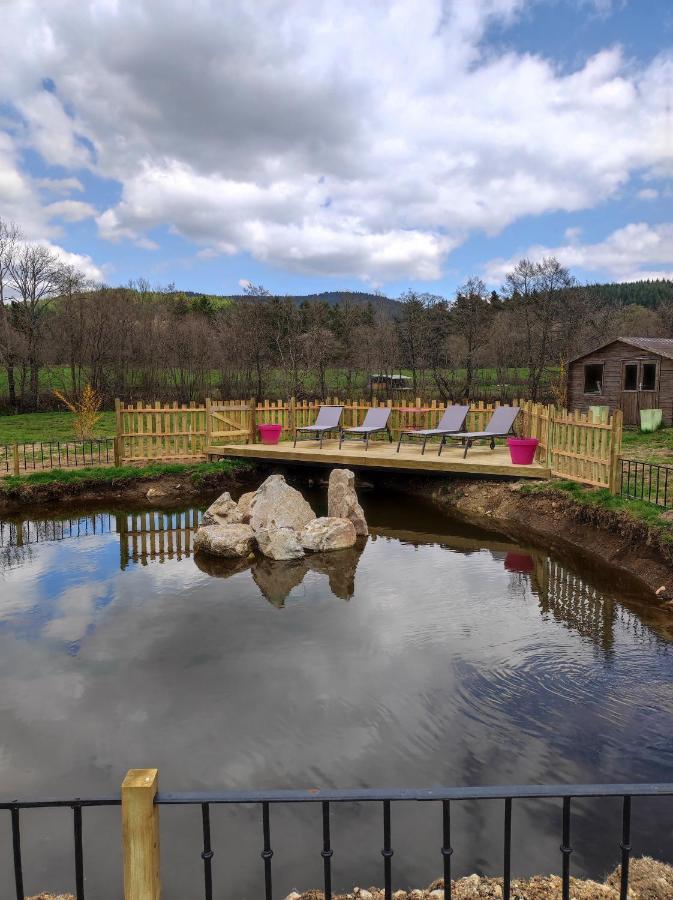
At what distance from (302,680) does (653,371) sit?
65.8 feet

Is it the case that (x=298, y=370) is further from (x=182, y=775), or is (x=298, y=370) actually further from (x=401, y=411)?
(x=182, y=775)

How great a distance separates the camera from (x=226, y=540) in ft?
29.6

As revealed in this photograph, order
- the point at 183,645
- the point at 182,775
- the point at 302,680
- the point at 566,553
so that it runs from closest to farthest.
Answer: the point at 182,775 → the point at 302,680 → the point at 183,645 → the point at 566,553

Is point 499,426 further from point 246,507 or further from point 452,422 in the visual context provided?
point 246,507

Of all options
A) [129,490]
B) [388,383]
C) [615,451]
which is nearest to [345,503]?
[615,451]

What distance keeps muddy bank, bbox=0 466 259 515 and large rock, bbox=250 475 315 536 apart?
3.33 meters

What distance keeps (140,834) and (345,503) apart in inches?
325

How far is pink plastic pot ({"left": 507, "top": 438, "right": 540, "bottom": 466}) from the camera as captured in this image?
1136 cm

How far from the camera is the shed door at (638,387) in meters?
21.1

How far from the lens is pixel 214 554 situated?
909 centimetres

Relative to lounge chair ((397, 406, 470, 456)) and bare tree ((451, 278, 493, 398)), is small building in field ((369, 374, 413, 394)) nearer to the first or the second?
bare tree ((451, 278, 493, 398))

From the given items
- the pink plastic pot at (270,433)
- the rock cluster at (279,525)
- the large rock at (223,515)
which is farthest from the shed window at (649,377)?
the large rock at (223,515)

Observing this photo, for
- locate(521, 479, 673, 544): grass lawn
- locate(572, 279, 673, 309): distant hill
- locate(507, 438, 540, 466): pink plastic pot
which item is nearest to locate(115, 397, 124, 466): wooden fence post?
locate(507, 438, 540, 466): pink plastic pot

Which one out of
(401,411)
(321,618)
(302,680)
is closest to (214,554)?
(321,618)
